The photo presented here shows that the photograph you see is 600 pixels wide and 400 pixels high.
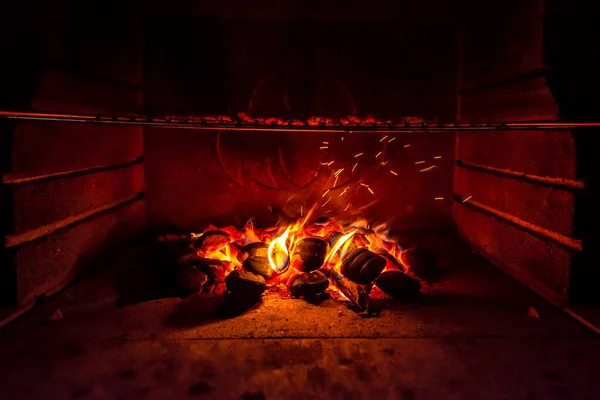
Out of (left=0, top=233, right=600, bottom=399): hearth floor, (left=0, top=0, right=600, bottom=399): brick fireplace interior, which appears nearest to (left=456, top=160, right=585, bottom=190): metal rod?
(left=0, top=0, right=600, bottom=399): brick fireplace interior

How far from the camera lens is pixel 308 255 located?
3.32 metres

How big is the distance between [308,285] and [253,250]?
642 mm

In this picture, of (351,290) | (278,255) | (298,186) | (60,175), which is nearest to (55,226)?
(60,175)

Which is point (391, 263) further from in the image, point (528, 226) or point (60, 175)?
point (60, 175)

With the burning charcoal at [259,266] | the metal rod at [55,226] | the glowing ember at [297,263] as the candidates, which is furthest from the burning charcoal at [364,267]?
the metal rod at [55,226]

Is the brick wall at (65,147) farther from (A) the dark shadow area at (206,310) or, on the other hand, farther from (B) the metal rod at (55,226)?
(A) the dark shadow area at (206,310)

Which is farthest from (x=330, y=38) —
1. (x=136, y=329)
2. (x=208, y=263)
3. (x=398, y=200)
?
(x=136, y=329)

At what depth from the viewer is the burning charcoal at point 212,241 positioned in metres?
3.83

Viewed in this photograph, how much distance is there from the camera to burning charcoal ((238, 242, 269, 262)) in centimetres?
349

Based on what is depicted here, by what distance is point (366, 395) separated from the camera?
198cm

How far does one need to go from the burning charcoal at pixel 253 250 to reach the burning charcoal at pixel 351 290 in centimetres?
57

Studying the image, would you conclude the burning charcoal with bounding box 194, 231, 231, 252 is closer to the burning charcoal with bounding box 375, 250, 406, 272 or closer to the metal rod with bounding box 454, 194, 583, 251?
the burning charcoal with bounding box 375, 250, 406, 272

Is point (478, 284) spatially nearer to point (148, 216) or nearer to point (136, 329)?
point (136, 329)

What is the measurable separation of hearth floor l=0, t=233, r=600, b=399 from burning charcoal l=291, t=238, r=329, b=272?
0.32m
